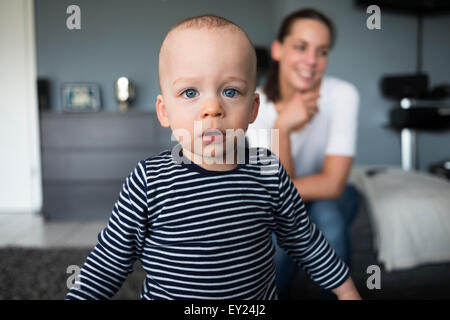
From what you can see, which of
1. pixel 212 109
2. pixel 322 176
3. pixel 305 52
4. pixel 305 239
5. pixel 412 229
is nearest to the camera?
pixel 212 109

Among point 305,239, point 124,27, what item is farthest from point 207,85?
point 305,239

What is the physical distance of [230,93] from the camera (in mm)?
403

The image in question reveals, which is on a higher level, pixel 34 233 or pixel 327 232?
pixel 327 232

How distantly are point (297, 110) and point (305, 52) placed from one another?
12 centimetres

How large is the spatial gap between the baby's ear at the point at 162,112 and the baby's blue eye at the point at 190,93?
1.6 inches

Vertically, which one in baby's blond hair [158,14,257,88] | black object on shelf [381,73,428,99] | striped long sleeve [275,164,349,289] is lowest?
striped long sleeve [275,164,349,289]

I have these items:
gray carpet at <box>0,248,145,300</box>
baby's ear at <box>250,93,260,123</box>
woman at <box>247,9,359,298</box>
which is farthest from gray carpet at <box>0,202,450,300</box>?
baby's ear at <box>250,93,260,123</box>

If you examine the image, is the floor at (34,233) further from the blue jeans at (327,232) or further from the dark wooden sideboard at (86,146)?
the blue jeans at (327,232)

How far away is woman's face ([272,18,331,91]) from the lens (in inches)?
28.3

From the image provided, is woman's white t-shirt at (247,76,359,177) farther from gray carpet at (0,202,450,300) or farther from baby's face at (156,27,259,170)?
baby's face at (156,27,259,170)

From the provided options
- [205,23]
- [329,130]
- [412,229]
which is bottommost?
[412,229]

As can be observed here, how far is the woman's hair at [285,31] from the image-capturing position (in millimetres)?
789

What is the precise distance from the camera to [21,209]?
1618 millimetres

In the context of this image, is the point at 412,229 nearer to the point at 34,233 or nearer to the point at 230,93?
the point at 230,93
